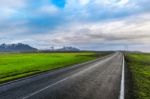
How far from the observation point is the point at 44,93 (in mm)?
13883

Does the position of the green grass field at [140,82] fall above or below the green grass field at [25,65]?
above

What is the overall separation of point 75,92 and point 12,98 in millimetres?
3586

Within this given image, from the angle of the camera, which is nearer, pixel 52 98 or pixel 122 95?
pixel 52 98

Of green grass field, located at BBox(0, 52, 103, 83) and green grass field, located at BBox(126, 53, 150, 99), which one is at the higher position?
green grass field, located at BBox(126, 53, 150, 99)

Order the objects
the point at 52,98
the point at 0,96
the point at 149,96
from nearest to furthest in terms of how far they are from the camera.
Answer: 1. the point at 52,98
2. the point at 0,96
3. the point at 149,96

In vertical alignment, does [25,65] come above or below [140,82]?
below

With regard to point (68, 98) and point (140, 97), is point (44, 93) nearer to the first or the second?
point (68, 98)

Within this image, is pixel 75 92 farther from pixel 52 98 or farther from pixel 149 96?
pixel 149 96

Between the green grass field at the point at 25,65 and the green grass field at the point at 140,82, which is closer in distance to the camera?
the green grass field at the point at 140,82

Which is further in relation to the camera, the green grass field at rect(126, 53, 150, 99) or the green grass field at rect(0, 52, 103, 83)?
the green grass field at rect(0, 52, 103, 83)

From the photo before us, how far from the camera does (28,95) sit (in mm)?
13242

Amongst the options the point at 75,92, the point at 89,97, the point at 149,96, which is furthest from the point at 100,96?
the point at 149,96

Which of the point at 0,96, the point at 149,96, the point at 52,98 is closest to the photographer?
the point at 52,98

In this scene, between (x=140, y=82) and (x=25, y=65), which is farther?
(x=25, y=65)
